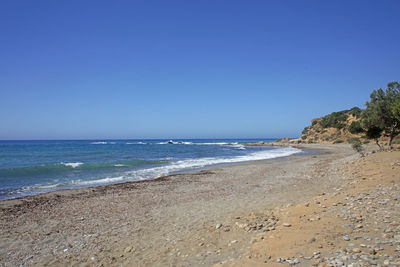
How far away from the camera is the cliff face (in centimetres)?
7175

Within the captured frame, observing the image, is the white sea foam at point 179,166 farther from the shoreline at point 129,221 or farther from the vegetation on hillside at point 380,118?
the vegetation on hillside at point 380,118

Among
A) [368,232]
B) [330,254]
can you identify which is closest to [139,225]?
[330,254]

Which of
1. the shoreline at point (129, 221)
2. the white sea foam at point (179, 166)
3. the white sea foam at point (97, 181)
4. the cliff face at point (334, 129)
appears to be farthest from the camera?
the cliff face at point (334, 129)

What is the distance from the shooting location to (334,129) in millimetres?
79438

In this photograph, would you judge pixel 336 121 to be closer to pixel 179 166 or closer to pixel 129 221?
pixel 179 166

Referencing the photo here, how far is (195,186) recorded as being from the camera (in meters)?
14.6

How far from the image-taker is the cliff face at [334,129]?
71.8m

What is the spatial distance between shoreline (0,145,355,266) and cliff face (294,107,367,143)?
6823cm

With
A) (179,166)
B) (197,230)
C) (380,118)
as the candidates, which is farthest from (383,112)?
(197,230)

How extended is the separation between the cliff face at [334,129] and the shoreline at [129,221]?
2686 inches

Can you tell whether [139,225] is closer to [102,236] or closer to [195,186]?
[102,236]

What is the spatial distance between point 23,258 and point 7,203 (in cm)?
716

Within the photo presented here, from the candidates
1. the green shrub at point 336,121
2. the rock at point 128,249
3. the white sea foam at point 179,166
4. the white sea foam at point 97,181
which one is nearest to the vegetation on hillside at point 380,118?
the white sea foam at point 179,166

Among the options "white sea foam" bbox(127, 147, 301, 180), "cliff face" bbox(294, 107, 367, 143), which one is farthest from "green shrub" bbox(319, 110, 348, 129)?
"white sea foam" bbox(127, 147, 301, 180)
